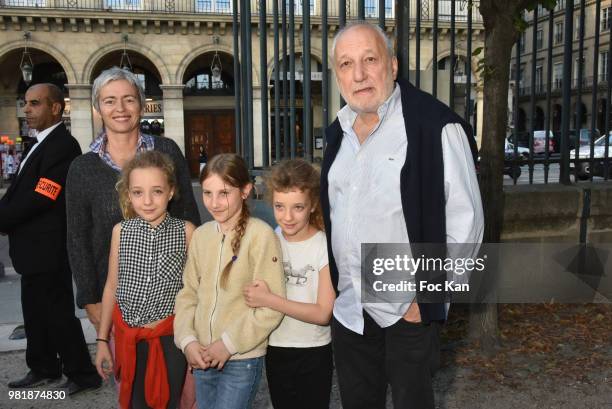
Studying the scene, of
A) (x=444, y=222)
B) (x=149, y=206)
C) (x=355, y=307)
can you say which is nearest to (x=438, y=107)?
(x=444, y=222)

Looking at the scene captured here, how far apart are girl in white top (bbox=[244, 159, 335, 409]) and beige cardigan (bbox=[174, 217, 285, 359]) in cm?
6

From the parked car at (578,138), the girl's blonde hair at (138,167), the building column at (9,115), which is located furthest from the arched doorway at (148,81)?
the girl's blonde hair at (138,167)

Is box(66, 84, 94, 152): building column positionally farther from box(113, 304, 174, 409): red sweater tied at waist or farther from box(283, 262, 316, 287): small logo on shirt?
box(283, 262, 316, 287): small logo on shirt

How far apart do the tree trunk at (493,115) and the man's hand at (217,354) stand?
8.35 ft

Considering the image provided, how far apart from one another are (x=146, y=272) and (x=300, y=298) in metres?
0.71

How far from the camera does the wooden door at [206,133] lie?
26984 millimetres

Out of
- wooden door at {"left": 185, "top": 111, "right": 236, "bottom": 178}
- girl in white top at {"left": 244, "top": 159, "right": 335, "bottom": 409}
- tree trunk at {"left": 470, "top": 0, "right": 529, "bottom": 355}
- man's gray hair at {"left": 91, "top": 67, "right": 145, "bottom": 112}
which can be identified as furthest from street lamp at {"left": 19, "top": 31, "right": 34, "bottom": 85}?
girl in white top at {"left": 244, "top": 159, "right": 335, "bottom": 409}

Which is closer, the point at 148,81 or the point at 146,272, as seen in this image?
the point at 146,272

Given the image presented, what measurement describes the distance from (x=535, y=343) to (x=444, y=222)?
9.15 ft

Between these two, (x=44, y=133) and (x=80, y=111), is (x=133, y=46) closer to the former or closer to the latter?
(x=80, y=111)

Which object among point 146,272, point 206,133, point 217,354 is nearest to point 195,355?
point 217,354

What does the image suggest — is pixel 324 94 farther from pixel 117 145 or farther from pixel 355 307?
pixel 355 307

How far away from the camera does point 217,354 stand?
2.29m

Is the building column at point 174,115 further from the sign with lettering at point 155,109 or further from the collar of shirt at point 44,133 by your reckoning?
the collar of shirt at point 44,133
